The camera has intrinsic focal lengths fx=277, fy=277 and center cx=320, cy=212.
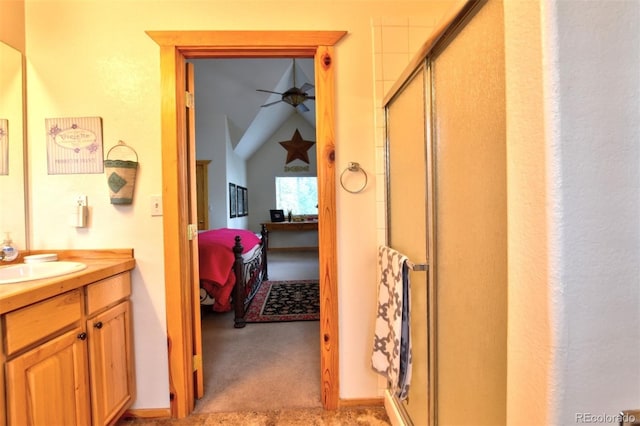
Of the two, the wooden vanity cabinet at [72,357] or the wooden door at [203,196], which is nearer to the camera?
the wooden vanity cabinet at [72,357]

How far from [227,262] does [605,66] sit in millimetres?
2680

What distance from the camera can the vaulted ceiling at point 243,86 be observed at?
163 inches

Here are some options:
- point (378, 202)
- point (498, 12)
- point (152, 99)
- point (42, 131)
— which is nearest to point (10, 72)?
point (42, 131)

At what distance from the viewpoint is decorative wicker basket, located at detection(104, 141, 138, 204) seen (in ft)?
4.79

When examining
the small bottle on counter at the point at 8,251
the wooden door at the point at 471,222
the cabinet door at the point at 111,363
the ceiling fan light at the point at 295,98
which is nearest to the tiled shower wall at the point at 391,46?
the wooden door at the point at 471,222

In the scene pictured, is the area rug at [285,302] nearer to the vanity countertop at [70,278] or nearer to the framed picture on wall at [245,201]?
the vanity countertop at [70,278]

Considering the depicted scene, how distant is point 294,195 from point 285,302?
4388 mm

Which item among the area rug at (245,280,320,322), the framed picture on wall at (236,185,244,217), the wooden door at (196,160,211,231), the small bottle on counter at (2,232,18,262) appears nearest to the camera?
the small bottle on counter at (2,232,18,262)

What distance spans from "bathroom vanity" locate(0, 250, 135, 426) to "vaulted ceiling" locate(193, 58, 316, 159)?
3.49 m

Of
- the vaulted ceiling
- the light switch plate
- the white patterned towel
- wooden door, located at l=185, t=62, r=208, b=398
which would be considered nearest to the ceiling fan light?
the vaulted ceiling

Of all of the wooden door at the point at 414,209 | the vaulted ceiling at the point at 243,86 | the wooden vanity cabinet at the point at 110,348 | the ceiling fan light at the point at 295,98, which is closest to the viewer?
the wooden door at the point at 414,209

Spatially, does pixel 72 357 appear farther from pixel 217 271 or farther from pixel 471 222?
pixel 471 222

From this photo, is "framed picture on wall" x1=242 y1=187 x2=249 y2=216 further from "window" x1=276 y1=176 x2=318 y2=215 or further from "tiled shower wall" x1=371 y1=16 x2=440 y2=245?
"tiled shower wall" x1=371 y1=16 x2=440 y2=245

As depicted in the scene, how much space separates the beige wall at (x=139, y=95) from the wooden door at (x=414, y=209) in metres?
0.22
